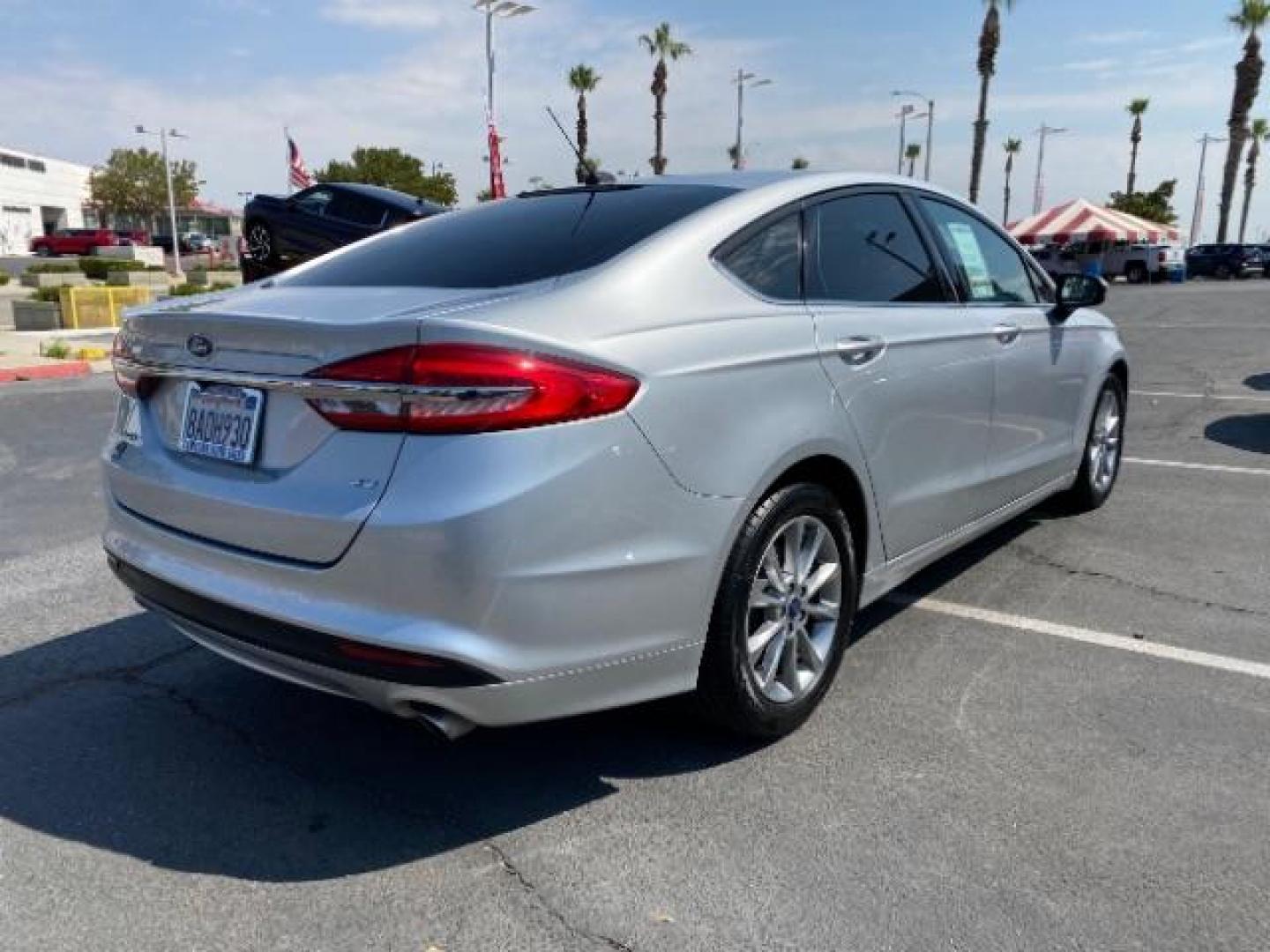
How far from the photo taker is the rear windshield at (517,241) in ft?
9.45

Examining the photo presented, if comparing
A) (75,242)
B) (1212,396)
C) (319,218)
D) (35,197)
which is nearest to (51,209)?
(35,197)

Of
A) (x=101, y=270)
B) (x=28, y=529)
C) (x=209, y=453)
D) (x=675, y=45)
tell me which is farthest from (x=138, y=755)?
(x=675, y=45)

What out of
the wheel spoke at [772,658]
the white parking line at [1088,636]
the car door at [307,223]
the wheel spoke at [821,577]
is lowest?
the white parking line at [1088,636]

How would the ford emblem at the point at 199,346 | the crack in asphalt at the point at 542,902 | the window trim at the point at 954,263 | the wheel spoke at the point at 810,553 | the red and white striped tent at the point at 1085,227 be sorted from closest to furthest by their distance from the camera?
the crack in asphalt at the point at 542,902, the ford emblem at the point at 199,346, the wheel spoke at the point at 810,553, the window trim at the point at 954,263, the red and white striped tent at the point at 1085,227

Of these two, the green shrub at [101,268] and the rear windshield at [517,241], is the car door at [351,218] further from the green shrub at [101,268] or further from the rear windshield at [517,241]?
the green shrub at [101,268]

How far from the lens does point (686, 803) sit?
9.10ft

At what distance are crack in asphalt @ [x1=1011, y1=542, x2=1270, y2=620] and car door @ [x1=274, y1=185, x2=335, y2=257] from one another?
11.0 m

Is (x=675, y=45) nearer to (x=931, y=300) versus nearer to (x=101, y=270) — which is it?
(x=101, y=270)

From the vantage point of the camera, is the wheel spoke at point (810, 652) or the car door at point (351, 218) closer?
the wheel spoke at point (810, 652)

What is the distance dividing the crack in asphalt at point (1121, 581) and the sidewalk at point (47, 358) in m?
9.08

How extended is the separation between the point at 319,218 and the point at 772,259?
11.8m

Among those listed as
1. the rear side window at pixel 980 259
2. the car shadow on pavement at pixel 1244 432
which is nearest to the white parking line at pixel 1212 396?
the car shadow on pavement at pixel 1244 432

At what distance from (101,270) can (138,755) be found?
32.9 m

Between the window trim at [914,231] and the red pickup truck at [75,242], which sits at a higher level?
the red pickup truck at [75,242]
